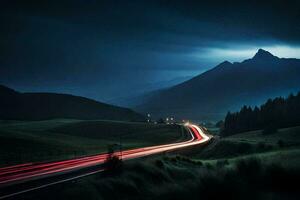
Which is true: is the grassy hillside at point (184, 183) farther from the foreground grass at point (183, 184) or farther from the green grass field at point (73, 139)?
the green grass field at point (73, 139)

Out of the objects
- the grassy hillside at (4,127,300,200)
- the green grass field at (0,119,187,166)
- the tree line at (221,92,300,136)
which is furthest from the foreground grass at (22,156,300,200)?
the tree line at (221,92,300,136)

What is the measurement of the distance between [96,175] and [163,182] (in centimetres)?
508

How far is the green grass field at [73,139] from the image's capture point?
7350cm

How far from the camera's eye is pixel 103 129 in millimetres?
172000

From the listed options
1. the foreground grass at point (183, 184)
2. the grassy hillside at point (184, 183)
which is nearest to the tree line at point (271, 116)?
the grassy hillside at point (184, 183)

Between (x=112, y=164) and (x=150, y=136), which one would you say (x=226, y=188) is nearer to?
(x=112, y=164)

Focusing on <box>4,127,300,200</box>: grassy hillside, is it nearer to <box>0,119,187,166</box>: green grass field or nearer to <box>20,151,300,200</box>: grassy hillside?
<box>20,151,300,200</box>: grassy hillside

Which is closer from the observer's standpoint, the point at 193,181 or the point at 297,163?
the point at 193,181

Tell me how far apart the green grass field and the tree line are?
1959 centimetres

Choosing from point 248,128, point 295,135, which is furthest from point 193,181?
point 248,128

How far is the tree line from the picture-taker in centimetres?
13262

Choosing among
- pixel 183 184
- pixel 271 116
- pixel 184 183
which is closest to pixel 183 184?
pixel 183 184

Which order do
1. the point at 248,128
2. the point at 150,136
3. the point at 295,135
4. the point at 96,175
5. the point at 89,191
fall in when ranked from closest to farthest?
1. the point at 89,191
2. the point at 96,175
3. the point at 295,135
4. the point at 150,136
5. the point at 248,128

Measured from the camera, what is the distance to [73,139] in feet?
400
